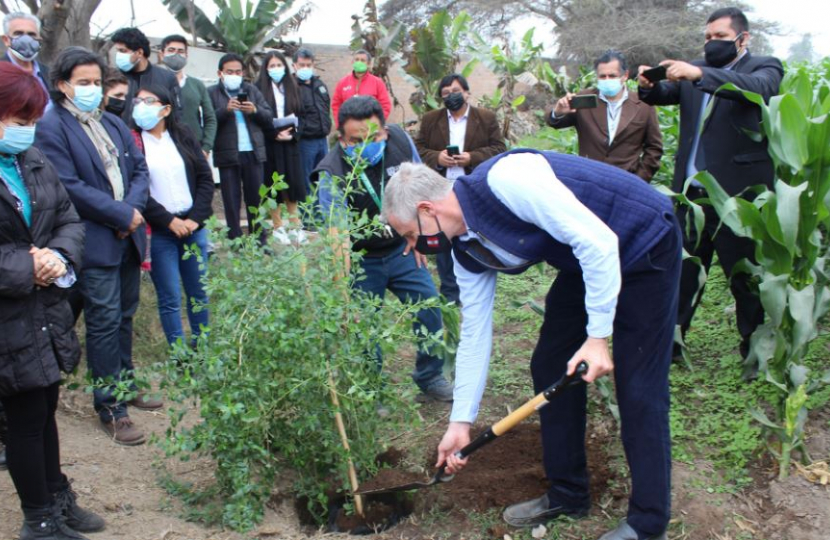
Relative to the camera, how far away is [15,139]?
2.64 meters

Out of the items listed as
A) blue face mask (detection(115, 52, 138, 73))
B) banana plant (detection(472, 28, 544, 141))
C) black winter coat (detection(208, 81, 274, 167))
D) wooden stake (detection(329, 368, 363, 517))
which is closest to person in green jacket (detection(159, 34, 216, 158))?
black winter coat (detection(208, 81, 274, 167))

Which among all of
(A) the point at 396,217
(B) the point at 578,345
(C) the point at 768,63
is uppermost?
(C) the point at 768,63

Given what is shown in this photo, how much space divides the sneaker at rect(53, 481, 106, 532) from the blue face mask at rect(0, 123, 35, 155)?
1.33m

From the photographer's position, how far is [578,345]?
2.87 metres

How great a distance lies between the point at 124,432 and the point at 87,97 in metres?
1.71

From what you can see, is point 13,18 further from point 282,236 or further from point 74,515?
point 74,515

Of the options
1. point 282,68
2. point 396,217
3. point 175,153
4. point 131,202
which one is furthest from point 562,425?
point 282,68

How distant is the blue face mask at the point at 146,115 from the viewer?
13.7 feet

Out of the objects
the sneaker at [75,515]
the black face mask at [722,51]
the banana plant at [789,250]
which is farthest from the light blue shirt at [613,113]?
the sneaker at [75,515]

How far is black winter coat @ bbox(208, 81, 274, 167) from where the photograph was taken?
619cm

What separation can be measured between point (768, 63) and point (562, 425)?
2334 millimetres

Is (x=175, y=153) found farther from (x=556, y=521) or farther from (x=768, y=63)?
(x=768, y=63)

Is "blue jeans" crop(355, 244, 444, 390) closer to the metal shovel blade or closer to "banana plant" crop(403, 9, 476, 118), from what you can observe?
the metal shovel blade

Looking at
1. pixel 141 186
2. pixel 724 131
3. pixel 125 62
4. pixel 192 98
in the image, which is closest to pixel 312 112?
pixel 192 98
